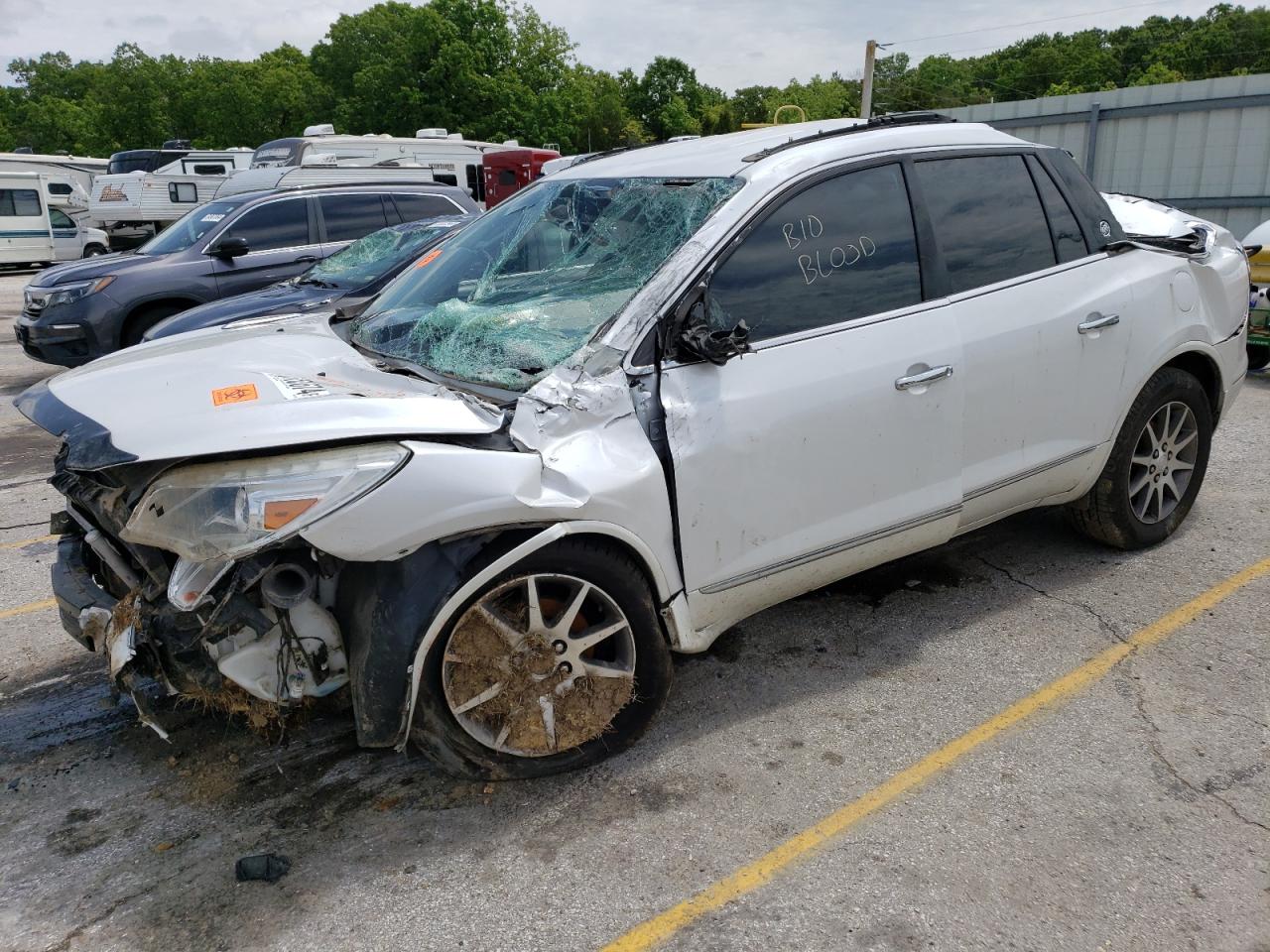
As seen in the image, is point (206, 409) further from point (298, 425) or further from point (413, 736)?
point (413, 736)

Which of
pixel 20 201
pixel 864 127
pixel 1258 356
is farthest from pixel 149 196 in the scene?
pixel 864 127

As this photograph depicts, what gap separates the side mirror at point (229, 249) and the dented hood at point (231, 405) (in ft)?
21.2

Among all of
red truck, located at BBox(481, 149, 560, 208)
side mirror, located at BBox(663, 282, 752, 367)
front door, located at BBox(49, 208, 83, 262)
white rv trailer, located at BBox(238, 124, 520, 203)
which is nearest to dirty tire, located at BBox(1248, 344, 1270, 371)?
side mirror, located at BBox(663, 282, 752, 367)

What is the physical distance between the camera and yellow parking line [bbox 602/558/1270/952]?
242 cm

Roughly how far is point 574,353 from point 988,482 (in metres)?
1.72

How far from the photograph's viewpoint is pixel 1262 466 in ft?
19.7

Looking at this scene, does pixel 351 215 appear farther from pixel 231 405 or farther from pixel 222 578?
pixel 222 578

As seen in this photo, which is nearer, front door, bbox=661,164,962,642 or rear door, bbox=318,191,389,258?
front door, bbox=661,164,962,642

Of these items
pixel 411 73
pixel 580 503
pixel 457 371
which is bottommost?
pixel 580 503

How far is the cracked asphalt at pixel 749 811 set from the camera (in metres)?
2.43

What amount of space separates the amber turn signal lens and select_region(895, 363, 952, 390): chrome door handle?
196cm

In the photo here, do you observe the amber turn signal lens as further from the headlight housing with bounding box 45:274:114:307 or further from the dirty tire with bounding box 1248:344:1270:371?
the dirty tire with bounding box 1248:344:1270:371

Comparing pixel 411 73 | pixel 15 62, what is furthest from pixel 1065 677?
pixel 15 62

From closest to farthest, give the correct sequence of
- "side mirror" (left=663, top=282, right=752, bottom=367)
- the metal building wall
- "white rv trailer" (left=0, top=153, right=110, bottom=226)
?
"side mirror" (left=663, top=282, right=752, bottom=367) < the metal building wall < "white rv trailer" (left=0, top=153, right=110, bottom=226)
